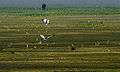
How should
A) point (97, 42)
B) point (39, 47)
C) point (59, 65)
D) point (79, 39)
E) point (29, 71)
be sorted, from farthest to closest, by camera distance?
point (79, 39) < point (97, 42) < point (39, 47) < point (59, 65) < point (29, 71)

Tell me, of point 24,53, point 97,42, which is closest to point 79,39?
point 97,42

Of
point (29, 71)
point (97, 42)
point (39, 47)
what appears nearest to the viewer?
point (29, 71)

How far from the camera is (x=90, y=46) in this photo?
40844 millimetres

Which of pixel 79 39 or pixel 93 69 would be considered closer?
pixel 93 69

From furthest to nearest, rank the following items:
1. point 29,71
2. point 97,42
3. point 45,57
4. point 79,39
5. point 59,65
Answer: point 79,39, point 97,42, point 45,57, point 59,65, point 29,71

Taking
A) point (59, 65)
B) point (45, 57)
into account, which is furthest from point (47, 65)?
point (45, 57)

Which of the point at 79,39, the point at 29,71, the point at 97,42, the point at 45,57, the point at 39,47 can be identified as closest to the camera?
the point at 29,71

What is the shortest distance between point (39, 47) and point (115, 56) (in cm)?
810

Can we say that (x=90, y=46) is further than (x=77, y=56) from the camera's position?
Yes

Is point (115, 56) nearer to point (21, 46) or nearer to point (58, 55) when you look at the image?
point (58, 55)

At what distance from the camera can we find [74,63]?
32094 millimetres

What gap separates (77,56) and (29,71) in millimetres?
6593

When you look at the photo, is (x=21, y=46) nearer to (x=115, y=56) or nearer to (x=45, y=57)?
(x=45, y=57)

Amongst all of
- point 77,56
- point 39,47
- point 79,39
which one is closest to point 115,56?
point 77,56
